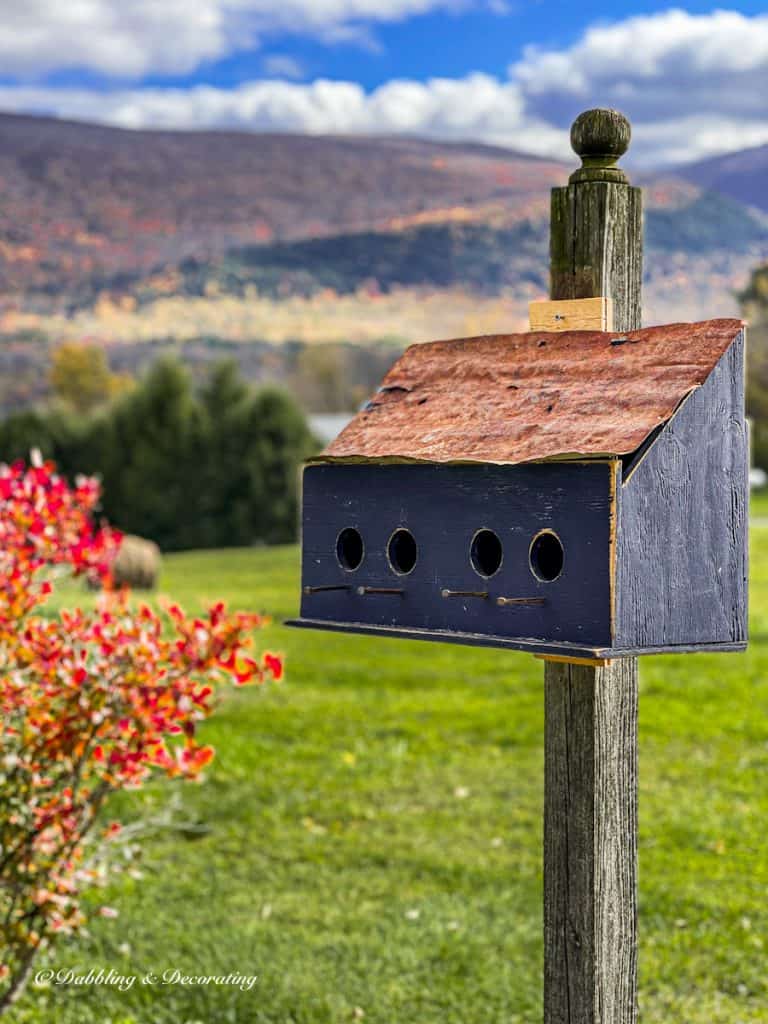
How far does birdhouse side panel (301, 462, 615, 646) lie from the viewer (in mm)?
2664

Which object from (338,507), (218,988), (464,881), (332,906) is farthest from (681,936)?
(338,507)

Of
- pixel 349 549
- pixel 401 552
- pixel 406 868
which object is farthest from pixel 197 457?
pixel 401 552

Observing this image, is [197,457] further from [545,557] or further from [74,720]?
[545,557]

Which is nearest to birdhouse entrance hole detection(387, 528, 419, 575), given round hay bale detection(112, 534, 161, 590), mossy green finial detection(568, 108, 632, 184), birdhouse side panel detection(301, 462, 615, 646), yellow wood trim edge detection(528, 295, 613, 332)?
birdhouse side panel detection(301, 462, 615, 646)

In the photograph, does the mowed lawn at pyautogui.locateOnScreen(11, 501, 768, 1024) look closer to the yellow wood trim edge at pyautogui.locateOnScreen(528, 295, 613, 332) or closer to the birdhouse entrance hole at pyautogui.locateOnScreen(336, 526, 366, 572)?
the birdhouse entrance hole at pyautogui.locateOnScreen(336, 526, 366, 572)

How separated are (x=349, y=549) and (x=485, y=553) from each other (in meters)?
0.45

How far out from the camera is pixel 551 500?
2736 mm

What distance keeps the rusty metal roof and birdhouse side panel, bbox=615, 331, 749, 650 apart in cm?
7

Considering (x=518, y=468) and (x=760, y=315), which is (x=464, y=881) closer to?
(x=518, y=468)

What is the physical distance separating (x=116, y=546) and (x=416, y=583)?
2073 mm

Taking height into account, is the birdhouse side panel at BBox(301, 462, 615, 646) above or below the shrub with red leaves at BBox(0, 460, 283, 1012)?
above

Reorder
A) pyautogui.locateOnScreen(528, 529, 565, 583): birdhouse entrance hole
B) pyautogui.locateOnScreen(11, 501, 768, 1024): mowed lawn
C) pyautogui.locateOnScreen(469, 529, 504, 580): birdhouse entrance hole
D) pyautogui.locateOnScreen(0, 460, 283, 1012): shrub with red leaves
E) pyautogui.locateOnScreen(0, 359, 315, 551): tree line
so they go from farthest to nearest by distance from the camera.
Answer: pyautogui.locateOnScreen(0, 359, 315, 551): tree line < pyautogui.locateOnScreen(11, 501, 768, 1024): mowed lawn < pyautogui.locateOnScreen(0, 460, 283, 1012): shrub with red leaves < pyautogui.locateOnScreen(469, 529, 504, 580): birdhouse entrance hole < pyautogui.locateOnScreen(528, 529, 565, 583): birdhouse entrance hole

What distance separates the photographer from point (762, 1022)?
4598 mm

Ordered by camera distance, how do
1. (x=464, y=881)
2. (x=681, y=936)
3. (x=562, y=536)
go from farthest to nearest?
(x=464, y=881)
(x=681, y=936)
(x=562, y=536)
